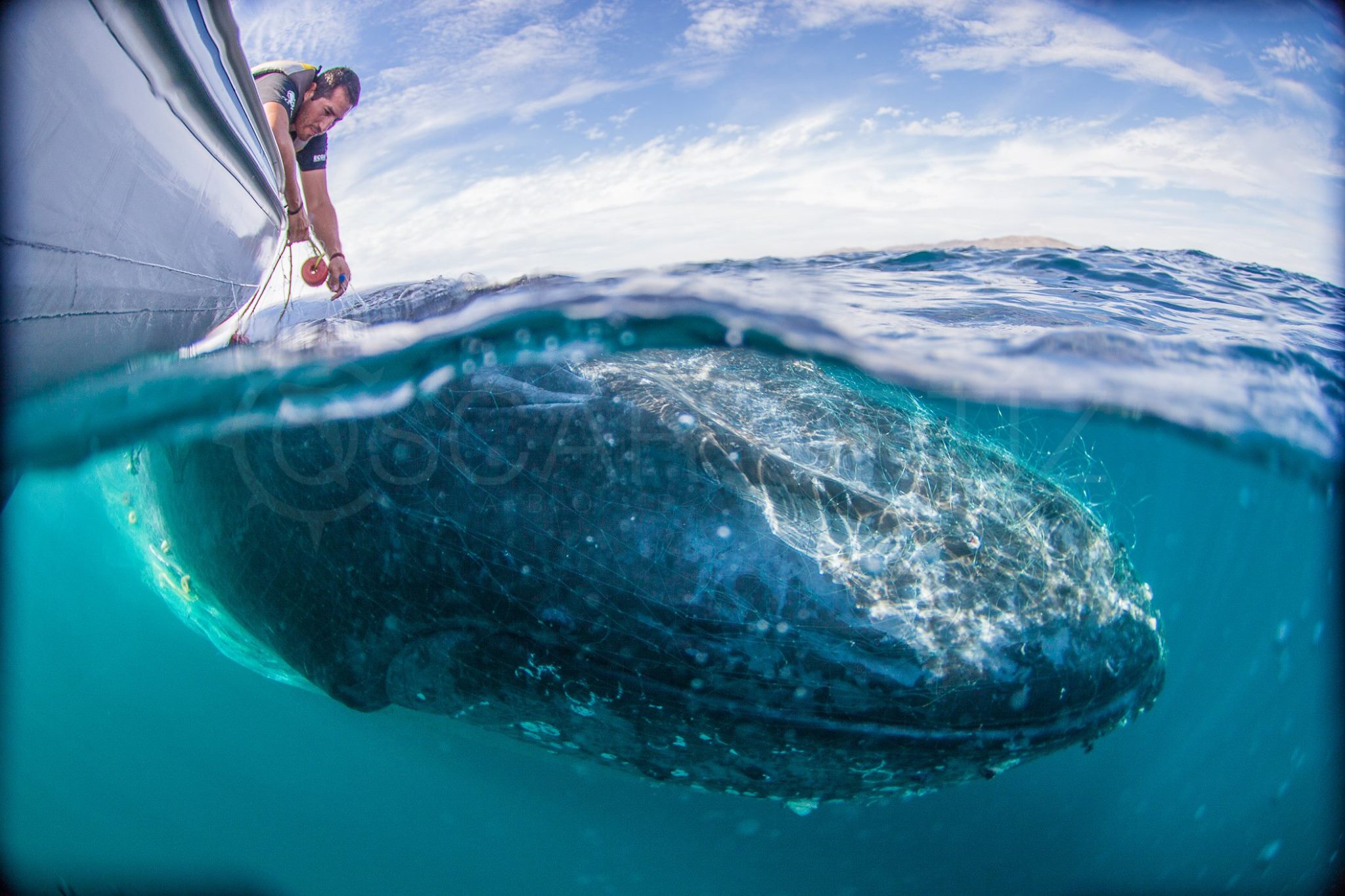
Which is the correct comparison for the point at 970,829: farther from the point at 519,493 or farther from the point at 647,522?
the point at 519,493

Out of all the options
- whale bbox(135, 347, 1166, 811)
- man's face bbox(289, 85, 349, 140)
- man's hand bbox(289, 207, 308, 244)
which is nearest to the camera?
whale bbox(135, 347, 1166, 811)

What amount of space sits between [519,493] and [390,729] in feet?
21.8

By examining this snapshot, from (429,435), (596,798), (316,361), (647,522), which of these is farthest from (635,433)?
(596,798)

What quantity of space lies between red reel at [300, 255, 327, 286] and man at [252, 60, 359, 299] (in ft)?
0.33

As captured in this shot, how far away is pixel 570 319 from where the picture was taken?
3.88m

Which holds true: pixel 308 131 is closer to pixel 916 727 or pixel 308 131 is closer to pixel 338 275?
pixel 338 275

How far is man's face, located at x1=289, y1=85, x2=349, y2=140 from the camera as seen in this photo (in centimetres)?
527

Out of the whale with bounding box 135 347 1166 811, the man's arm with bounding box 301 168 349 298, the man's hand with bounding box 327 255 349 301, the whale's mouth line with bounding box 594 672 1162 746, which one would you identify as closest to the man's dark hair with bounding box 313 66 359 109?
the man's arm with bounding box 301 168 349 298

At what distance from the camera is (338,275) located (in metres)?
5.58

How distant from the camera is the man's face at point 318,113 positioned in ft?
17.3

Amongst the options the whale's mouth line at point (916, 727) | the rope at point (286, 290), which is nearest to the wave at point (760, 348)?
the rope at point (286, 290)

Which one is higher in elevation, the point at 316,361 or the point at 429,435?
the point at 316,361

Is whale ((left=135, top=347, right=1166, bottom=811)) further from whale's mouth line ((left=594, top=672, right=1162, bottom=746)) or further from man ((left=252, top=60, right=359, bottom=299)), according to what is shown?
man ((left=252, top=60, right=359, bottom=299))

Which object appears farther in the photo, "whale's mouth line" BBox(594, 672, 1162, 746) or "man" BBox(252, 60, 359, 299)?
"man" BBox(252, 60, 359, 299)
